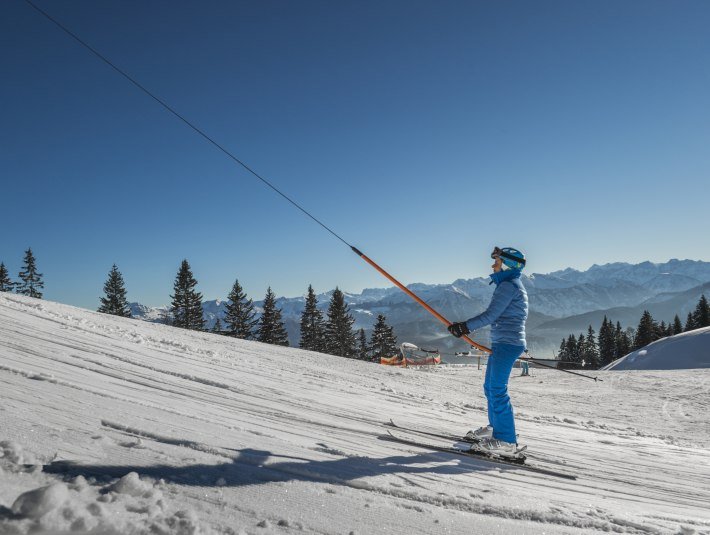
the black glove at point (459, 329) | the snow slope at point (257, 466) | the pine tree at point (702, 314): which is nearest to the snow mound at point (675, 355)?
the snow slope at point (257, 466)

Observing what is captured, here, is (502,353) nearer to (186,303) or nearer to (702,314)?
(186,303)

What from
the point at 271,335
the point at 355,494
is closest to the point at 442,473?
the point at 355,494

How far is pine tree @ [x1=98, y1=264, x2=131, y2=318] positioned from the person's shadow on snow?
6751 centimetres

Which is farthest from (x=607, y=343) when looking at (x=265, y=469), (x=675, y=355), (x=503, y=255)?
(x=265, y=469)

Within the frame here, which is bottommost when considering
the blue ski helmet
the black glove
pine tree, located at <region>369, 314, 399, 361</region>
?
pine tree, located at <region>369, 314, 399, 361</region>

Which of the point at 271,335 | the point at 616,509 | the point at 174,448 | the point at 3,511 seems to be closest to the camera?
the point at 3,511

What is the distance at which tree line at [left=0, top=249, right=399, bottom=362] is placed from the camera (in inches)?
2183

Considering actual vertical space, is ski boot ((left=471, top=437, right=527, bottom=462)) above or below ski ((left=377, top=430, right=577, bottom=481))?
above

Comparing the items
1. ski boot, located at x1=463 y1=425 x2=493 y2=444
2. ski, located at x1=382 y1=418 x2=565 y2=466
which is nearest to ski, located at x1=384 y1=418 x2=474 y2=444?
ski, located at x1=382 y1=418 x2=565 y2=466

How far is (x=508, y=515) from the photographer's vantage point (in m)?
2.96

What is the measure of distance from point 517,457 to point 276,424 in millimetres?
2861

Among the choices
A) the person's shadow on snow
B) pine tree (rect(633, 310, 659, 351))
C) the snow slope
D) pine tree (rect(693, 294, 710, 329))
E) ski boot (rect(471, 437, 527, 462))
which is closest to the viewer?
the snow slope

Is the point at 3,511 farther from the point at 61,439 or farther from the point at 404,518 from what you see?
the point at 404,518

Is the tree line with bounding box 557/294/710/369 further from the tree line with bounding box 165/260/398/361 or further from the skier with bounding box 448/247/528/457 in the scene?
the skier with bounding box 448/247/528/457
